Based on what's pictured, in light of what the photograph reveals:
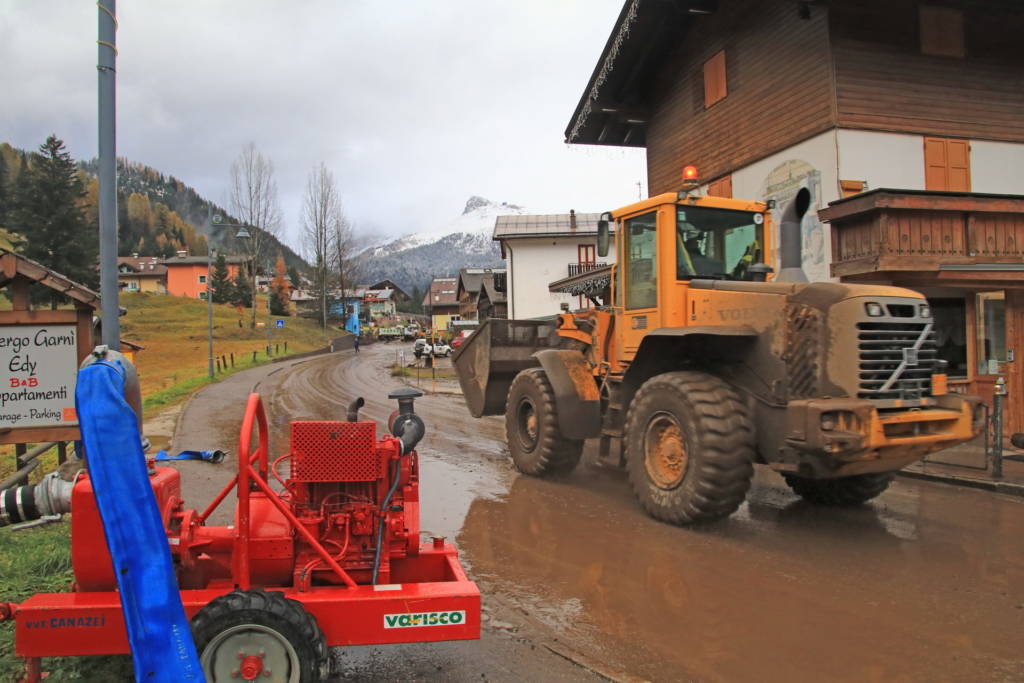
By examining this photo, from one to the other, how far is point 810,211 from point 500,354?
6892 mm

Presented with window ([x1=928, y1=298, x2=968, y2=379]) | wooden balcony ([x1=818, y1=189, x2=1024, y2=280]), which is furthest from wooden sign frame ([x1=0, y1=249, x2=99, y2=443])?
window ([x1=928, y1=298, x2=968, y2=379])

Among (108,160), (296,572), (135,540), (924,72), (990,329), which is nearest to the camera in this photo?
(135,540)

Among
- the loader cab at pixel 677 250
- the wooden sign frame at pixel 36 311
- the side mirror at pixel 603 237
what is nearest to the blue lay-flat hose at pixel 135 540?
the wooden sign frame at pixel 36 311

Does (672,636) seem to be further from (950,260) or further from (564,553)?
(950,260)

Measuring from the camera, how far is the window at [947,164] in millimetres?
13141

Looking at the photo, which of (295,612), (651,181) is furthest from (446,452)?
(651,181)

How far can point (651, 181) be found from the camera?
19.2m

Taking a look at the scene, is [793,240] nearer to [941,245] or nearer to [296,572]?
[941,245]

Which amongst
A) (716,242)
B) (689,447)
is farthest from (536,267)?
(689,447)

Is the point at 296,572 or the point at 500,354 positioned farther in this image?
the point at 500,354

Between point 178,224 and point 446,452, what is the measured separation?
169 m

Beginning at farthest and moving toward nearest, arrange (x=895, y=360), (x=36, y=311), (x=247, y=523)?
(x=36, y=311), (x=895, y=360), (x=247, y=523)

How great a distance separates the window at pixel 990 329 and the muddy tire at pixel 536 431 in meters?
7.58

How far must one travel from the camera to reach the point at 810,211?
13.1 m
